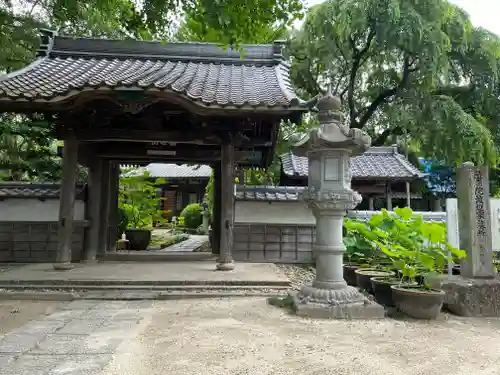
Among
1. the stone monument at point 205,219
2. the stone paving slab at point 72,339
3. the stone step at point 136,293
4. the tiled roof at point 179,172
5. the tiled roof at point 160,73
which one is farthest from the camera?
the tiled roof at point 179,172

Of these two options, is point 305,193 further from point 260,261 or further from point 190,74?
point 190,74

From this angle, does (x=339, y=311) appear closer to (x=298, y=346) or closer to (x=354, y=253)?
(x=298, y=346)

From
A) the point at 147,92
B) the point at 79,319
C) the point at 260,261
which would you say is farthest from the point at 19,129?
the point at 79,319

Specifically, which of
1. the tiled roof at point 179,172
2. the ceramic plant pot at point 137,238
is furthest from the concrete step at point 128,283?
the tiled roof at point 179,172

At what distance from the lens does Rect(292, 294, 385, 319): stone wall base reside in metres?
4.68

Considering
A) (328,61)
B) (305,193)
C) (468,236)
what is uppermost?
(328,61)

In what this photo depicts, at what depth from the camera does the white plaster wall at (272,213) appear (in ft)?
29.8

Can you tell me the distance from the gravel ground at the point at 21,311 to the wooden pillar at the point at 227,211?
114 inches

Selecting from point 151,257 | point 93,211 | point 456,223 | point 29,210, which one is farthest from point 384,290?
point 29,210

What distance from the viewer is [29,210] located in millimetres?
8539

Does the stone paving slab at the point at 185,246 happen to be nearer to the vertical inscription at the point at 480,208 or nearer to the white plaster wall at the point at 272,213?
the white plaster wall at the point at 272,213

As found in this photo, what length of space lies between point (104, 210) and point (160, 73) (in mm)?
3574

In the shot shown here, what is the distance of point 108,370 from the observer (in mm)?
2908

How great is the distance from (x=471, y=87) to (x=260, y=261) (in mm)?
12217
